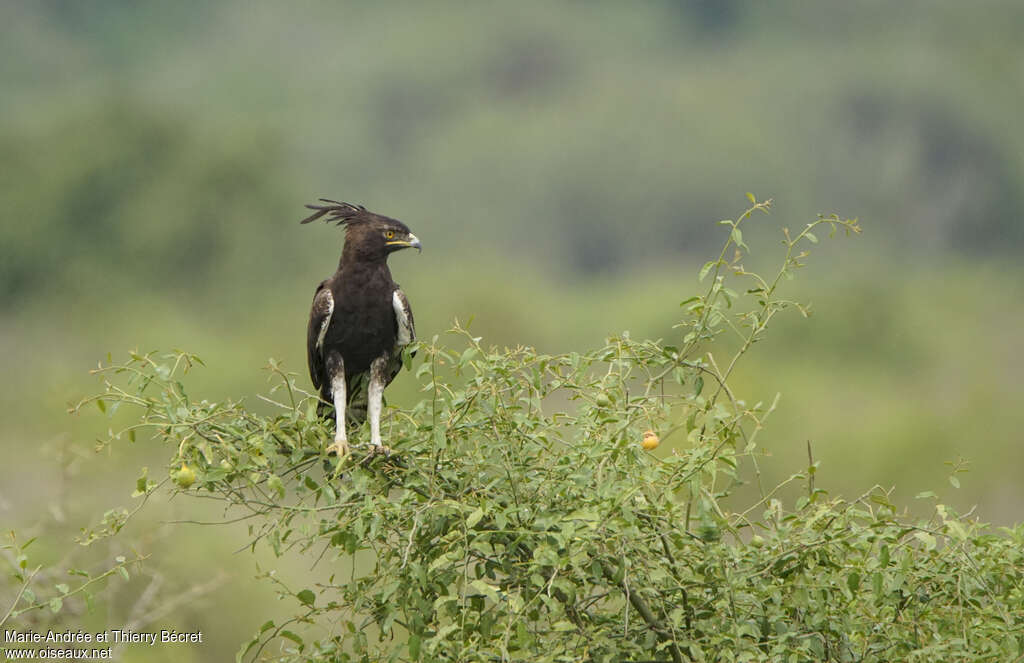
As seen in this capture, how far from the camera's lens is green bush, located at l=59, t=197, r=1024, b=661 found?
401 centimetres

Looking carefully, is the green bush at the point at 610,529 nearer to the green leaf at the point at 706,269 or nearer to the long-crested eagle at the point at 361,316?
the green leaf at the point at 706,269

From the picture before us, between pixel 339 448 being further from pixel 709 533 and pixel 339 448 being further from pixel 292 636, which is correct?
pixel 709 533

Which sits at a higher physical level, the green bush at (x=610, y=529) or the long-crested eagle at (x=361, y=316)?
the long-crested eagle at (x=361, y=316)

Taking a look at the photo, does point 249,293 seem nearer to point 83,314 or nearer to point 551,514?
point 83,314

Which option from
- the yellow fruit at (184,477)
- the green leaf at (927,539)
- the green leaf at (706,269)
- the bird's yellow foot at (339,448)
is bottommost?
the green leaf at (927,539)

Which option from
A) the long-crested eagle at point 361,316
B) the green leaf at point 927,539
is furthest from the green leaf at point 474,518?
the long-crested eagle at point 361,316

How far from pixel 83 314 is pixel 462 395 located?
3853 cm

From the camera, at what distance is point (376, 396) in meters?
6.02

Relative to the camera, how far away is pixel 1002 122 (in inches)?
2254

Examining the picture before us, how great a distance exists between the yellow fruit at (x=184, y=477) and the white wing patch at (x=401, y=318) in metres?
2.13

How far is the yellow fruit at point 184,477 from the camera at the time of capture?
418cm

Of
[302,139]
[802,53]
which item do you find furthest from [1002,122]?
[302,139]

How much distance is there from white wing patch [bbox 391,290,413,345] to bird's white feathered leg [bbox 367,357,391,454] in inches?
5.1

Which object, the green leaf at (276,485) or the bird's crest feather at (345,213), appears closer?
the green leaf at (276,485)
